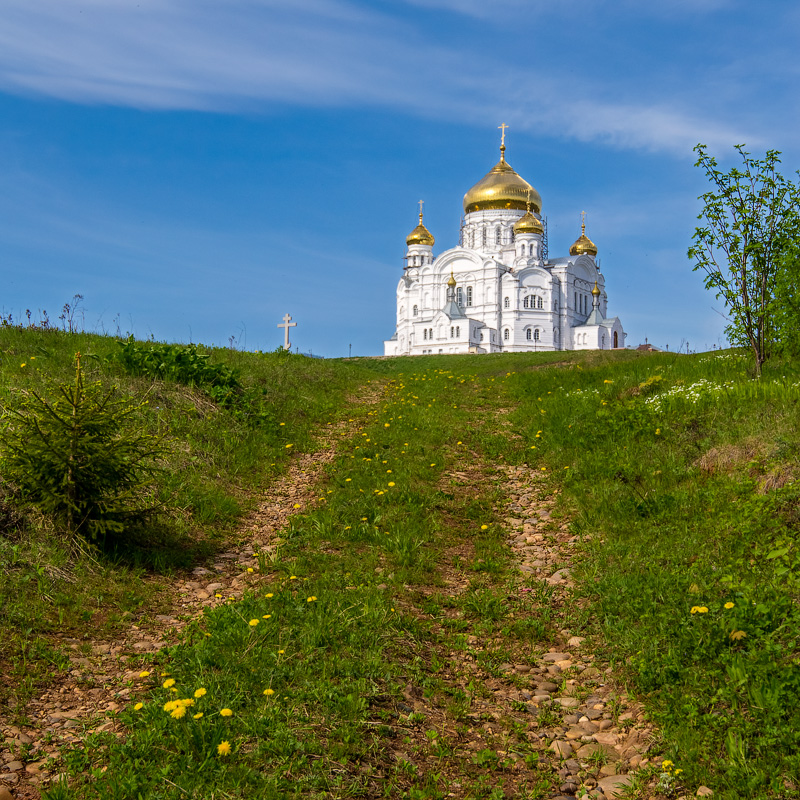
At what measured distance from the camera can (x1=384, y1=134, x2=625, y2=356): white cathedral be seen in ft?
217

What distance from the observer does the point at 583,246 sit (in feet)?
244

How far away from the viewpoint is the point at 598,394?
38.5ft

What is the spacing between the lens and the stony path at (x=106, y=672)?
3842mm

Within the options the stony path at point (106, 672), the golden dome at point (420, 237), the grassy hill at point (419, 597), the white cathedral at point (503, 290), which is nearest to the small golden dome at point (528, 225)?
the white cathedral at point (503, 290)

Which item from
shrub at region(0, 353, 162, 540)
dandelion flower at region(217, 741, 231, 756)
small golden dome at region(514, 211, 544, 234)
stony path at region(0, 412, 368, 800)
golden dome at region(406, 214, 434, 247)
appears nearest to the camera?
dandelion flower at region(217, 741, 231, 756)

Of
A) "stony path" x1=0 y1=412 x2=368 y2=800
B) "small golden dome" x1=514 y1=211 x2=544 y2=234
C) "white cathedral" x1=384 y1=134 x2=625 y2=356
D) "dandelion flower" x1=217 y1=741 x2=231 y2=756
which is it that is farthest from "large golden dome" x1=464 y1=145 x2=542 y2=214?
"dandelion flower" x1=217 y1=741 x2=231 y2=756

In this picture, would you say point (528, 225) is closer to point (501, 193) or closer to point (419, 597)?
point (501, 193)

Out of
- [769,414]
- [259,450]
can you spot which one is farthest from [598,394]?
[259,450]

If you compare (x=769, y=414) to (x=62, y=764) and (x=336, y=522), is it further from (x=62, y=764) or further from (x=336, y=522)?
(x=62, y=764)

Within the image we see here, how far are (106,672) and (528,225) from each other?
223 ft

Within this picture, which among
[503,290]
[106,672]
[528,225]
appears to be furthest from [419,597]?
[528,225]

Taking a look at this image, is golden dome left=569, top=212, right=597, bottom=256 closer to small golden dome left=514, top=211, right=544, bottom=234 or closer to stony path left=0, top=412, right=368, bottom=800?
small golden dome left=514, top=211, right=544, bottom=234

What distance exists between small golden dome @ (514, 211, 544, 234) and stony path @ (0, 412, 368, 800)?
64759 mm

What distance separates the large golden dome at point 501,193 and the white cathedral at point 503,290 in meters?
0.10
